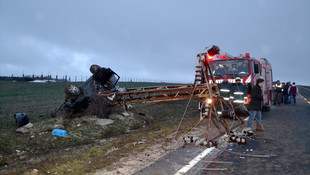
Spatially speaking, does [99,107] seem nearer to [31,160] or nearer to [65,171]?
[31,160]

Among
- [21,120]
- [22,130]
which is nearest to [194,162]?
[22,130]

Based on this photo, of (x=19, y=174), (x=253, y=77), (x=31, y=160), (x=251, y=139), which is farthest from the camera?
(x=253, y=77)

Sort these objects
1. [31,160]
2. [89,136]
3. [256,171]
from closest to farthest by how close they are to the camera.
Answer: [256,171] → [31,160] → [89,136]

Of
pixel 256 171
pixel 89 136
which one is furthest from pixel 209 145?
pixel 89 136

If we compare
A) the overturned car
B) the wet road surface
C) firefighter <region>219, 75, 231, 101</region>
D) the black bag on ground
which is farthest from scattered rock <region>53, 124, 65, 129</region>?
firefighter <region>219, 75, 231, 101</region>

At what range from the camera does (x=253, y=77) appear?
37.6ft

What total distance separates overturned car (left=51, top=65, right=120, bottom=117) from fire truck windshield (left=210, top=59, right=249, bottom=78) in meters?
5.49

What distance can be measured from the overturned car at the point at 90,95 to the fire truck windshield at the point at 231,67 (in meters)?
5.49

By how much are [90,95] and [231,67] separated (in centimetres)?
723

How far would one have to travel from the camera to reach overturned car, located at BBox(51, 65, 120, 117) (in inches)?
385

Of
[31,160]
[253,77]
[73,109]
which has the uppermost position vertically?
[253,77]

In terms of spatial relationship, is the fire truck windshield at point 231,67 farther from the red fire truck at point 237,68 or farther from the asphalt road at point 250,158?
the asphalt road at point 250,158

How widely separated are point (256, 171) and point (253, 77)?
7.88 metres

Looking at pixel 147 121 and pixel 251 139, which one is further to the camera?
pixel 147 121
